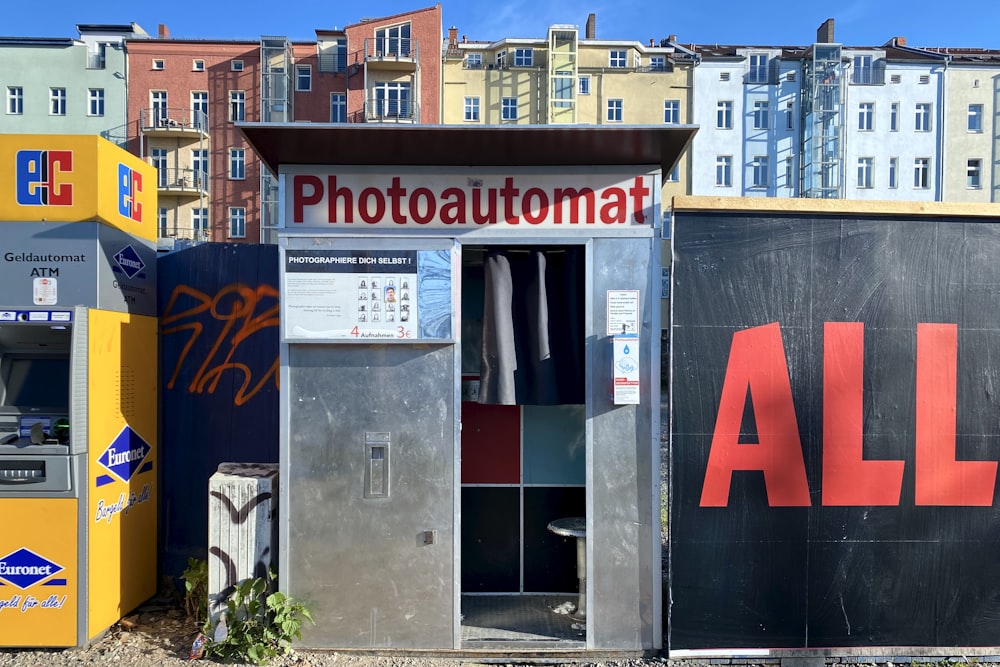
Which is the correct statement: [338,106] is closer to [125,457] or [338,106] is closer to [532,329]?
[125,457]

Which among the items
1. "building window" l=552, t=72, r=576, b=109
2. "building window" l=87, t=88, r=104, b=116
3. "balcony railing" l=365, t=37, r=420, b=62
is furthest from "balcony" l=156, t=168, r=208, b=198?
"building window" l=552, t=72, r=576, b=109

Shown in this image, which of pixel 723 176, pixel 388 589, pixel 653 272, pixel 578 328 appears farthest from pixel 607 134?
pixel 723 176

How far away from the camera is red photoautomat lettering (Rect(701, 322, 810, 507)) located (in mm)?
3928

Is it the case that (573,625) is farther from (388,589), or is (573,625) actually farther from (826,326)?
(826,326)

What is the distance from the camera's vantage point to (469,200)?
4039 millimetres

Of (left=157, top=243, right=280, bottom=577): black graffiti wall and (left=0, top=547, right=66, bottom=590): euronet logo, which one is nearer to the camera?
(left=0, top=547, right=66, bottom=590): euronet logo

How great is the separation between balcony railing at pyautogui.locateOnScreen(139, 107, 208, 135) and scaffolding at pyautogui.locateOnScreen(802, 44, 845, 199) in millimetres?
25496

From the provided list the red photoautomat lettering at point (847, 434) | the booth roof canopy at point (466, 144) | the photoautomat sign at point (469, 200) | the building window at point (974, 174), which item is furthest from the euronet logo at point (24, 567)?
the building window at point (974, 174)

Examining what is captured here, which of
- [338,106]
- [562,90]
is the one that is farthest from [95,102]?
[562,90]

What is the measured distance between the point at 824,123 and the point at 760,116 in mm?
2616

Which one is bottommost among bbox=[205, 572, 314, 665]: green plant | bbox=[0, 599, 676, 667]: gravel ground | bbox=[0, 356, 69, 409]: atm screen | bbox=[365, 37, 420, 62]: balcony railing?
bbox=[0, 599, 676, 667]: gravel ground

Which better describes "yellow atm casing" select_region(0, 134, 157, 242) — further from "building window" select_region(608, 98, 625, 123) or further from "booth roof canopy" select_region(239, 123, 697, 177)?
"building window" select_region(608, 98, 625, 123)

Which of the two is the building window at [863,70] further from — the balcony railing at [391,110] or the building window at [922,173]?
the balcony railing at [391,110]

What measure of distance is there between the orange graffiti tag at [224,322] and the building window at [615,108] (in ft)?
77.8
